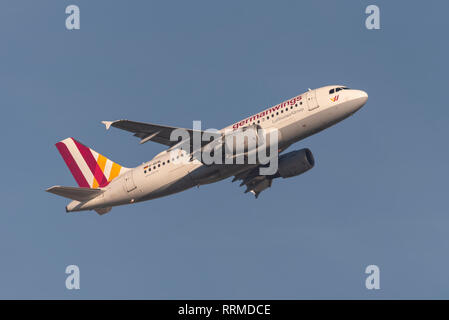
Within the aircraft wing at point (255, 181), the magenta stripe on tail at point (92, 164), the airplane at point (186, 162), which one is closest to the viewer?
the airplane at point (186, 162)

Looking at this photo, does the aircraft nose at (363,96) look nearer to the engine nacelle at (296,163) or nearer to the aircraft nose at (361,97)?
the aircraft nose at (361,97)

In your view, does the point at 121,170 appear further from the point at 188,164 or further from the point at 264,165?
the point at 264,165

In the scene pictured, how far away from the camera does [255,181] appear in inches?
2474

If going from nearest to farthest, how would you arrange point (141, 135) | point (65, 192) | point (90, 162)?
1. point (141, 135)
2. point (65, 192)
3. point (90, 162)

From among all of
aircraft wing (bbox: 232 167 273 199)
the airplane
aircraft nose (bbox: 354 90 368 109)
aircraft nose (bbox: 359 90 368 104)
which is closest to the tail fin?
the airplane

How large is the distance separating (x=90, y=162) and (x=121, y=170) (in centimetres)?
343

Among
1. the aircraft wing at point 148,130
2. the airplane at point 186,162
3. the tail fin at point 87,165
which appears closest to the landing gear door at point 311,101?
the airplane at point 186,162

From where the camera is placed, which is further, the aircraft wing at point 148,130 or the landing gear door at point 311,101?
the landing gear door at point 311,101

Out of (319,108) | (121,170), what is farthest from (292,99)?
(121,170)

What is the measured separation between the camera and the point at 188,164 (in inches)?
2254

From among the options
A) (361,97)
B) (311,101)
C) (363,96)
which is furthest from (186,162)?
(363,96)

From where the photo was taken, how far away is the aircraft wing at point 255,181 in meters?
62.4

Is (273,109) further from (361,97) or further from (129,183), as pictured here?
(129,183)

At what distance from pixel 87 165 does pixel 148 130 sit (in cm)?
1166
